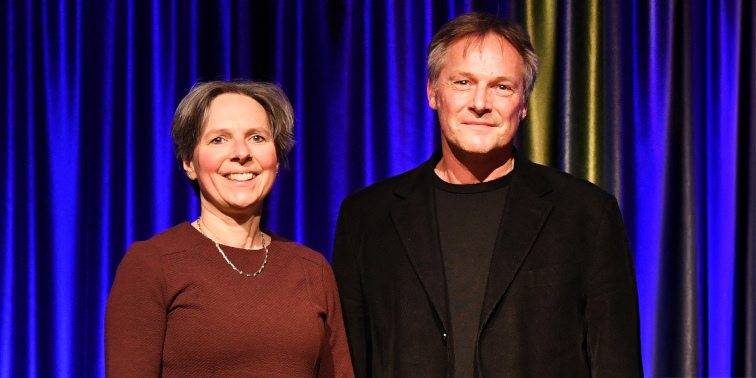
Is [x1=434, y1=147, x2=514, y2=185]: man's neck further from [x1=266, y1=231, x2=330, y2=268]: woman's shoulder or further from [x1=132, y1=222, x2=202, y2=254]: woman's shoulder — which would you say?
[x1=132, y1=222, x2=202, y2=254]: woman's shoulder

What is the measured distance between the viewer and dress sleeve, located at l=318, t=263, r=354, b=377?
1970 millimetres

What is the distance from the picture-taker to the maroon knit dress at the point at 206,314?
1.65m

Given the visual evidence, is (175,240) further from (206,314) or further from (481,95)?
(481,95)

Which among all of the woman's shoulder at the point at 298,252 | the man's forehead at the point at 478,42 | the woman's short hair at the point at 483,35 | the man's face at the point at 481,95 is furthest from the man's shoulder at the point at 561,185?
the woman's shoulder at the point at 298,252

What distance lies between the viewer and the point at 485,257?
81.3 inches

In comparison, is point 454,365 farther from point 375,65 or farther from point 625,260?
point 375,65

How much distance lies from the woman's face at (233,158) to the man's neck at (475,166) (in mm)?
541

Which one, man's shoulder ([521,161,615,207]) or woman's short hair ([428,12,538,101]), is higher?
woman's short hair ([428,12,538,101])

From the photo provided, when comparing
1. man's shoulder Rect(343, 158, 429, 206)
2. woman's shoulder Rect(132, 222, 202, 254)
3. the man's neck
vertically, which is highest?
the man's neck

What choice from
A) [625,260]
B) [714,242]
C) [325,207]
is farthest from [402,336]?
[714,242]

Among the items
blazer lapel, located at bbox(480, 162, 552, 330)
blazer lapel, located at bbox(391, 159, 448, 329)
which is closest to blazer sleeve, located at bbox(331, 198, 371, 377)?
blazer lapel, located at bbox(391, 159, 448, 329)

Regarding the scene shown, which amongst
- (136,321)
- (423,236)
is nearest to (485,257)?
(423,236)

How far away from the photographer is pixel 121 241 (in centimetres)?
325

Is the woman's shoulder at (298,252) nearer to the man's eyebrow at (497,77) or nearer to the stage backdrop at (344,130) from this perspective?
the man's eyebrow at (497,77)
